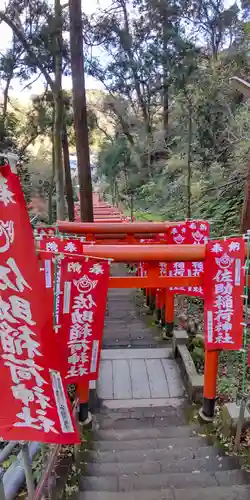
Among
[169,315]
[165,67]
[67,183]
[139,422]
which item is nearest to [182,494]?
[139,422]

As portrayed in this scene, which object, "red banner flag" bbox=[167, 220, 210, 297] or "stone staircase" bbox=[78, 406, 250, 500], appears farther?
"red banner flag" bbox=[167, 220, 210, 297]

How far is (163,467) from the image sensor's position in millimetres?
3686

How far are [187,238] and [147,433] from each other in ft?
9.42

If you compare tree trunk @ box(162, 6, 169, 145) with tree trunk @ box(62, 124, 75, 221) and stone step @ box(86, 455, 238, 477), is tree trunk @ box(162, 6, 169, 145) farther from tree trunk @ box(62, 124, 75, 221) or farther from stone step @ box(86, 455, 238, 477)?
stone step @ box(86, 455, 238, 477)

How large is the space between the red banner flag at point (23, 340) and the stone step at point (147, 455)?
202 centimetres

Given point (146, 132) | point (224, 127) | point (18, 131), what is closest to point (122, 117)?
point (146, 132)

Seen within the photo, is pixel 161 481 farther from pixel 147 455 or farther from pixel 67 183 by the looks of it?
pixel 67 183

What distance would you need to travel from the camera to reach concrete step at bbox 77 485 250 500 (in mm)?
3164

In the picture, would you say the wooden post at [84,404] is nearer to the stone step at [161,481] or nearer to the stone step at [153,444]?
the stone step at [153,444]

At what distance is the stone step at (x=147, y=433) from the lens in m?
4.30

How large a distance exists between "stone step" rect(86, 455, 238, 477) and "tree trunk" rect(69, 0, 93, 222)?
5.77 m

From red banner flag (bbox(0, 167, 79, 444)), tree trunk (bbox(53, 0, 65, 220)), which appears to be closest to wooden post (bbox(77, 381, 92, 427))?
red banner flag (bbox(0, 167, 79, 444))

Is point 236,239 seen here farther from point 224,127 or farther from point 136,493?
point 224,127

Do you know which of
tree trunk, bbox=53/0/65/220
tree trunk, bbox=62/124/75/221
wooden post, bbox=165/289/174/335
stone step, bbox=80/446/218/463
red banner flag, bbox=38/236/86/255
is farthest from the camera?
tree trunk, bbox=62/124/75/221
